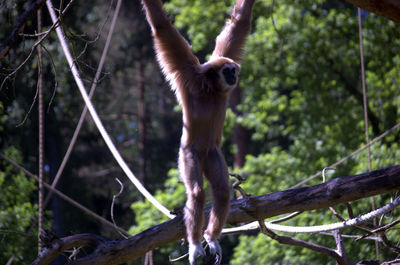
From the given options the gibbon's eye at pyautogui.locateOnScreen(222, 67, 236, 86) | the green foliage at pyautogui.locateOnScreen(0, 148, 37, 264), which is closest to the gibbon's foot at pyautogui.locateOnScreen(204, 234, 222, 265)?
the gibbon's eye at pyautogui.locateOnScreen(222, 67, 236, 86)

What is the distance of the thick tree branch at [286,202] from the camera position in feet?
12.7

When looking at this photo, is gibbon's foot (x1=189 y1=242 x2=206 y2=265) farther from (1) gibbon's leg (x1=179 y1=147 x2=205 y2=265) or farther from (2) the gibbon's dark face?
(2) the gibbon's dark face

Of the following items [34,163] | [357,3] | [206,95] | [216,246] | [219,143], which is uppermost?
[357,3]

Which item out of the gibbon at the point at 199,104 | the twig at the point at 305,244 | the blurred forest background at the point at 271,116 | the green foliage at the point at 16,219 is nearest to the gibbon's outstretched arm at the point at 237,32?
the gibbon at the point at 199,104

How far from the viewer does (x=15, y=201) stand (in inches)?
439

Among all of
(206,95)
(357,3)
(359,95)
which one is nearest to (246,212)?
(206,95)

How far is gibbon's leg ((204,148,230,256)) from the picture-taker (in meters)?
4.16

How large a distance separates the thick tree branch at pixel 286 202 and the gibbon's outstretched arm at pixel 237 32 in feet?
A: 5.41

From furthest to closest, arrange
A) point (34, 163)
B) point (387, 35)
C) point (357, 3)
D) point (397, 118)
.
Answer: point (34, 163), point (387, 35), point (397, 118), point (357, 3)

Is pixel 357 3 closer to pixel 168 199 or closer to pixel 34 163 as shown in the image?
pixel 168 199

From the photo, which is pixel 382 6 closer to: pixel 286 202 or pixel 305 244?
pixel 286 202

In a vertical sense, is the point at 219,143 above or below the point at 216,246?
above

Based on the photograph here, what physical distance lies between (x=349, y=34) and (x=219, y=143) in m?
8.92

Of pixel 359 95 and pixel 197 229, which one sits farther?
pixel 359 95
